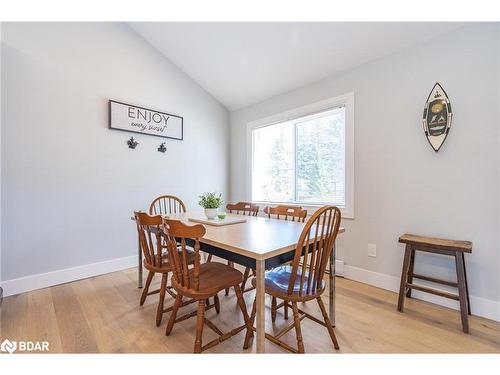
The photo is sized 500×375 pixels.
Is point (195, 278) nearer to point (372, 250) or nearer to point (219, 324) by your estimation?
point (219, 324)

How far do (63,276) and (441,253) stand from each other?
3.44 meters

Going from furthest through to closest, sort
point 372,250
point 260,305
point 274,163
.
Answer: point 274,163 < point 372,250 < point 260,305

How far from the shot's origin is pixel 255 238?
1.46 meters

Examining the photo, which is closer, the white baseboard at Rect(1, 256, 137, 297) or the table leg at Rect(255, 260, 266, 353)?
the table leg at Rect(255, 260, 266, 353)

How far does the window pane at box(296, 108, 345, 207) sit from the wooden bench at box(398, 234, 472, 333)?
858mm

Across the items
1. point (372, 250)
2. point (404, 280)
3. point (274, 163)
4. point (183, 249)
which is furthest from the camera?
point (274, 163)

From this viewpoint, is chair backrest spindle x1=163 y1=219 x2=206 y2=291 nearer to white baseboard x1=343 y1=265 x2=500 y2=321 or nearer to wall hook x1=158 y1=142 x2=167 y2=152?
Result: white baseboard x1=343 y1=265 x2=500 y2=321

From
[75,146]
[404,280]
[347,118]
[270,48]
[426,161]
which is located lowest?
[404,280]

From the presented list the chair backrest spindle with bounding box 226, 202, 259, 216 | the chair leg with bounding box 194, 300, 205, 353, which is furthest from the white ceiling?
the chair leg with bounding box 194, 300, 205, 353

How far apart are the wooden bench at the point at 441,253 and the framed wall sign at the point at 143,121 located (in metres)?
2.92

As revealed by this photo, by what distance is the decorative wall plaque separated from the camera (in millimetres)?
1974

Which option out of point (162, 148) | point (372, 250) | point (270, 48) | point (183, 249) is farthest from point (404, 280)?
point (162, 148)

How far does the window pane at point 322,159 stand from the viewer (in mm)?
2754
